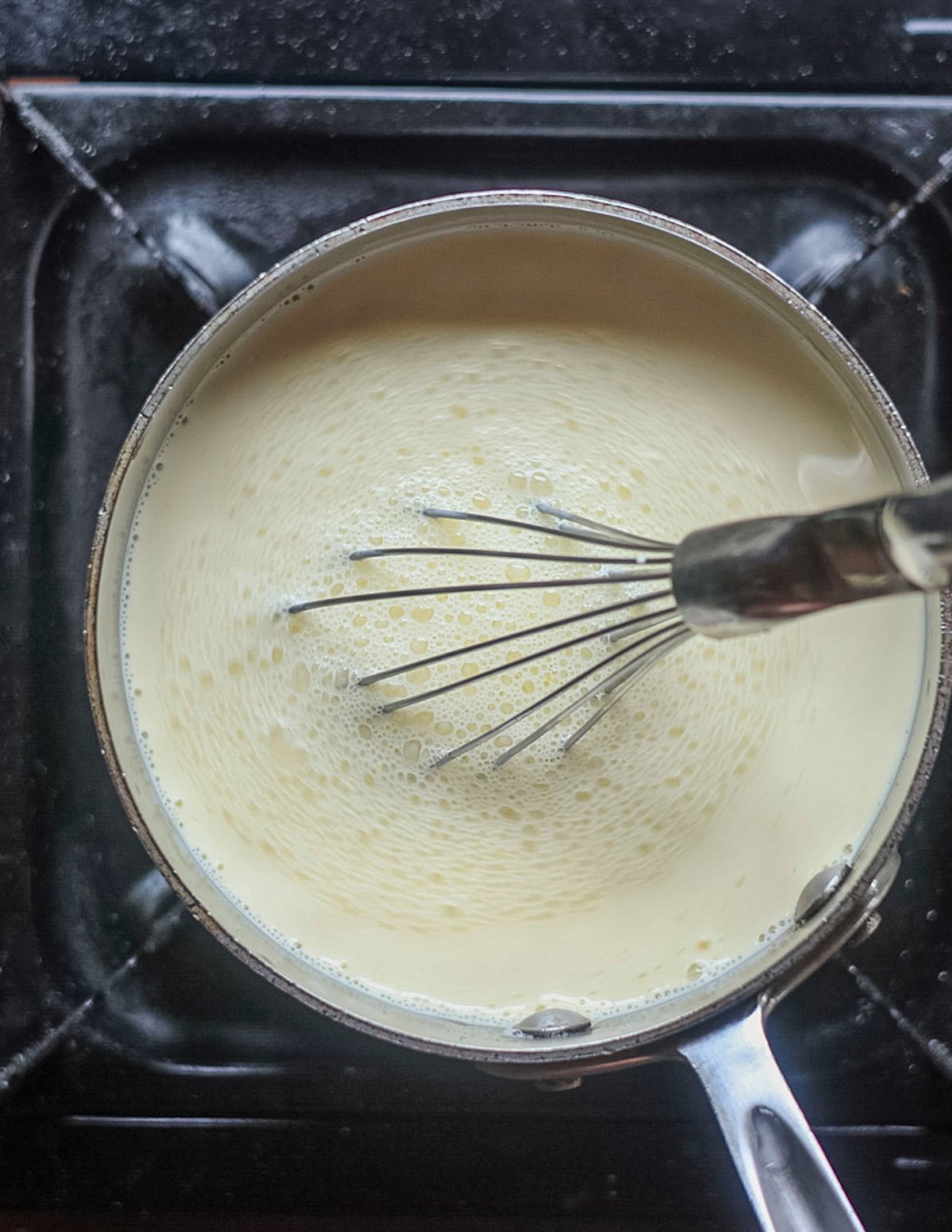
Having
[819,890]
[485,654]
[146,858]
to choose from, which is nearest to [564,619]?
[485,654]

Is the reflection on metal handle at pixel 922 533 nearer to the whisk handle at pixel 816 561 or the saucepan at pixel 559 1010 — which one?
the whisk handle at pixel 816 561

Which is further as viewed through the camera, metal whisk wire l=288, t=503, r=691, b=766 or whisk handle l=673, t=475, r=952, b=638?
metal whisk wire l=288, t=503, r=691, b=766

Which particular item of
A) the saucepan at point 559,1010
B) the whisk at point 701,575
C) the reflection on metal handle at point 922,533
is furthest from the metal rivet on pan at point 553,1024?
the reflection on metal handle at point 922,533

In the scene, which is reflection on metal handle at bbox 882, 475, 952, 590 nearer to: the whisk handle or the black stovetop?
the whisk handle

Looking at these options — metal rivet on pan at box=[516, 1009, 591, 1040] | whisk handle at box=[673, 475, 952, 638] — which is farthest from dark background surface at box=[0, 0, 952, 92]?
metal rivet on pan at box=[516, 1009, 591, 1040]

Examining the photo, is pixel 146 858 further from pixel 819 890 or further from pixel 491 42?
pixel 491 42

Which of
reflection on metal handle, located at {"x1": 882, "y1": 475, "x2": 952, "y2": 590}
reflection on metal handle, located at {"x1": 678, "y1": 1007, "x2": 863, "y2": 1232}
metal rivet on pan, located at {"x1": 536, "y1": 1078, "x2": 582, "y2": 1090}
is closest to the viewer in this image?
reflection on metal handle, located at {"x1": 882, "y1": 475, "x2": 952, "y2": 590}

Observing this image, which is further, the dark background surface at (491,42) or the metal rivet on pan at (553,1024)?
the dark background surface at (491,42)
